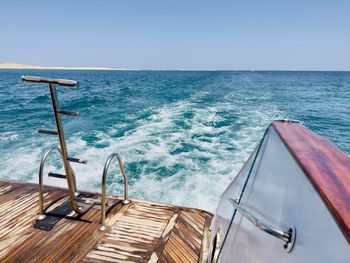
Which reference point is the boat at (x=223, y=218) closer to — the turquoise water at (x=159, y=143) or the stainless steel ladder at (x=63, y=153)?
the stainless steel ladder at (x=63, y=153)

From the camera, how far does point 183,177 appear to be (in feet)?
18.5

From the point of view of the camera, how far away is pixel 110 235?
2.61m

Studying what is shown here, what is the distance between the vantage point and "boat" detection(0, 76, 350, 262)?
0.90 metres

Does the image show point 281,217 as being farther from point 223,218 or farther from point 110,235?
point 110,235

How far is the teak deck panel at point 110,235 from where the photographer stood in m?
2.33

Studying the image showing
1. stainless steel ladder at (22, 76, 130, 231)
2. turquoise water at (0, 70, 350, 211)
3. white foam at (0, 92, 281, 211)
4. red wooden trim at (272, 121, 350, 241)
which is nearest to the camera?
red wooden trim at (272, 121, 350, 241)

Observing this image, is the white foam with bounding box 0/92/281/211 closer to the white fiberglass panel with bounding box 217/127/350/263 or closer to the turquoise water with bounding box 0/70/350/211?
the turquoise water with bounding box 0/70/350/211

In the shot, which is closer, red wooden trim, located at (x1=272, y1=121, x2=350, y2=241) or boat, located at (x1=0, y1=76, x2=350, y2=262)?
red wooden trim, located at (x1=272, y1=121, x2=350, y2=241)

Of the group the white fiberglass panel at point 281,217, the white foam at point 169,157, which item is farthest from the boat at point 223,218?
the white foam at point 169,157

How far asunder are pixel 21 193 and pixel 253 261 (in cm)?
323

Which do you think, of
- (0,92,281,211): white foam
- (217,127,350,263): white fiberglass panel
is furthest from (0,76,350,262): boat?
(0,92,281,211): white foam

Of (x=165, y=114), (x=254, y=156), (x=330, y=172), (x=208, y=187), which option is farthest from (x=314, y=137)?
(x=165, y=114)

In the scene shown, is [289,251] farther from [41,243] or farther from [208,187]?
[208,187]

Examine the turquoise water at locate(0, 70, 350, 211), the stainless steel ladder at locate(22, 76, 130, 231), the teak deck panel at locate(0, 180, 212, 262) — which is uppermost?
the stainless steel ladder at locate(22, 76, 130, 231)
